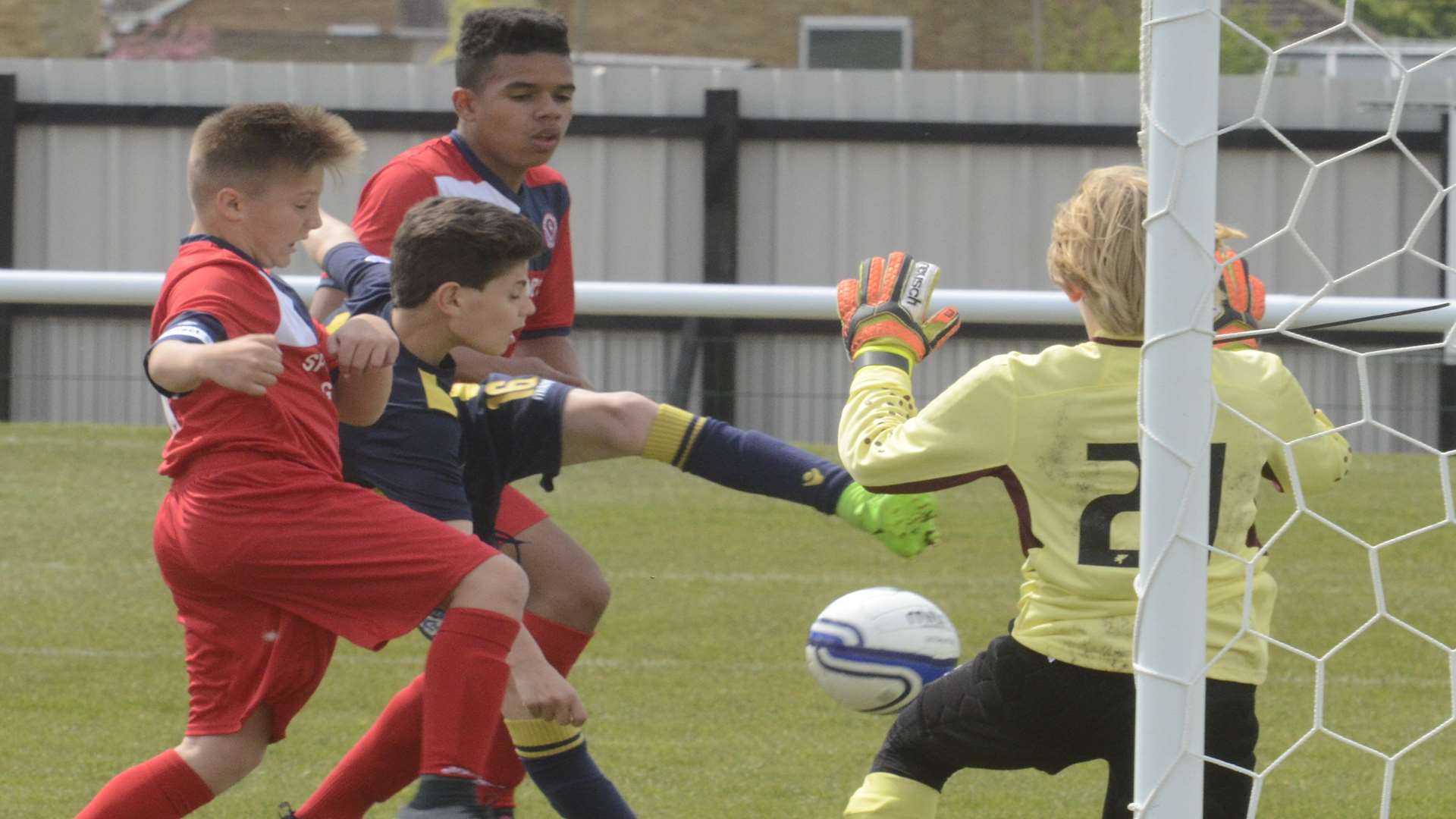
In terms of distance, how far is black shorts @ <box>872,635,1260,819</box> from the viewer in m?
2.76

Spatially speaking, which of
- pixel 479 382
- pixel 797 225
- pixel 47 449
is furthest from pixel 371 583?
pixel 797 225

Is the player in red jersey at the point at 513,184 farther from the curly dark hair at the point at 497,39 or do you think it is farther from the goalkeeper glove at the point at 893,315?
the goalkeeper glove at the point at 893,315

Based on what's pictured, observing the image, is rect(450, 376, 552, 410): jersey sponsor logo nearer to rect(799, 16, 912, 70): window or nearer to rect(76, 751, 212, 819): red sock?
rect(76, 751, 212, 819): red sock

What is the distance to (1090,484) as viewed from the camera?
276 cm

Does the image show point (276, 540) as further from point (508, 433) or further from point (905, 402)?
point (905, 402)

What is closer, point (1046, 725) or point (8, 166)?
point (1046, 725)

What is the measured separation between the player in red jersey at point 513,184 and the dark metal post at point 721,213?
→ 8.72m

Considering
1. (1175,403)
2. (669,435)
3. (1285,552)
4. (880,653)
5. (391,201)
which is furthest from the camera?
(1285,552)

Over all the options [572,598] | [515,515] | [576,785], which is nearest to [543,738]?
[576,785]

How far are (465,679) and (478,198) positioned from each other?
1158mm

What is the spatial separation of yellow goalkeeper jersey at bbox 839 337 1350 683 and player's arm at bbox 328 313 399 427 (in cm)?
85

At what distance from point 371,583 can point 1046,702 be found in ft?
3.58

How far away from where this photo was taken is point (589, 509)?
8.62m

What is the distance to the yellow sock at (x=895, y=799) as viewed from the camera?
2934 mm
